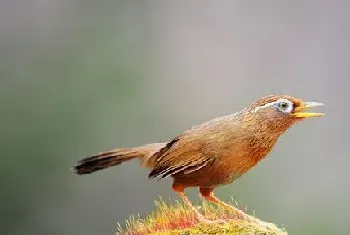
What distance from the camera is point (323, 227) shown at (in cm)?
583

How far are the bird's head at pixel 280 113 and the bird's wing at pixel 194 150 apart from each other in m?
0.14

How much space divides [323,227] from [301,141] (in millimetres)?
715

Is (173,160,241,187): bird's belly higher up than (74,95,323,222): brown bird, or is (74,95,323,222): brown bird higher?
(74,95,323,222): brown bird

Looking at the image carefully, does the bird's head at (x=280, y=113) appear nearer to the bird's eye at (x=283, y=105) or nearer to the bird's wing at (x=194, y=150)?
the bird's eye at (x=283, y=105)

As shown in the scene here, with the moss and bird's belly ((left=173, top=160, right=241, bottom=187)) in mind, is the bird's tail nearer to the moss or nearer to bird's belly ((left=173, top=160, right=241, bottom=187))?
bird's belly ((left=173, top=160, right=241, bottom=187))

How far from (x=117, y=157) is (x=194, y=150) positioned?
0.41m

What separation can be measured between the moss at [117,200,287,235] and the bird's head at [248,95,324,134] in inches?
15.6

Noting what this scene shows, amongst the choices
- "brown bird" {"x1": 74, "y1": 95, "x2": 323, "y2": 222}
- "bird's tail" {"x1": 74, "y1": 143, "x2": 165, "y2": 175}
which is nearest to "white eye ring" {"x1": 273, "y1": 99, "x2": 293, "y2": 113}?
"brown bird" {"x1": 74, "y1": 95, "x2": 323, "y2": 222}

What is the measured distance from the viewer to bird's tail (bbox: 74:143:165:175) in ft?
11.5

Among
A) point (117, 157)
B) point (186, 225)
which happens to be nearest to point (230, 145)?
point (186, 225)

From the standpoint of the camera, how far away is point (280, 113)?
3.22 metres

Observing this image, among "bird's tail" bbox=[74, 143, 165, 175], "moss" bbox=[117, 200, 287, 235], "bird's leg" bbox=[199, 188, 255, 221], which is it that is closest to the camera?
"moss" bbox=[117, 200, 287, 235]

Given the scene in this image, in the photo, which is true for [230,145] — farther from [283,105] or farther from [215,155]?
[283,105]

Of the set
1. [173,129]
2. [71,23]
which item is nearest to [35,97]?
[71,23]
